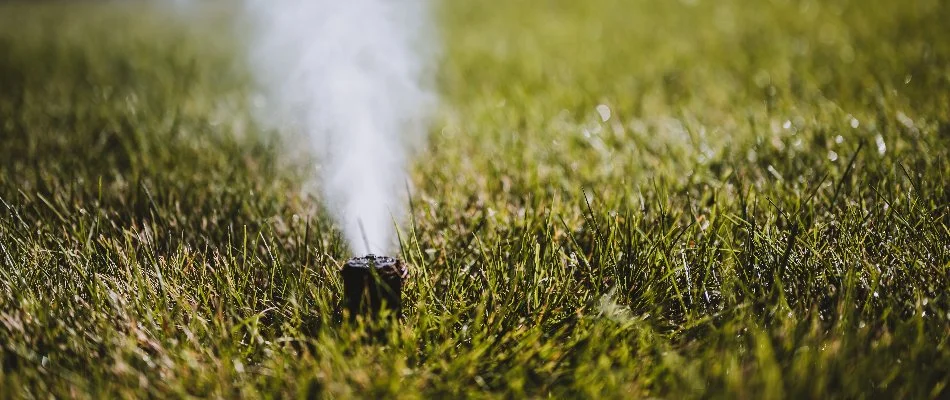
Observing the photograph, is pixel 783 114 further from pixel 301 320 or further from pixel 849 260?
pixel 301 320

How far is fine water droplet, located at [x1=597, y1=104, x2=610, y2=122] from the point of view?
2.39 metres

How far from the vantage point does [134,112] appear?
2.39m

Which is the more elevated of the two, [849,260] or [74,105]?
[74,105]

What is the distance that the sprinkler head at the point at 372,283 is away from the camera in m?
1.11

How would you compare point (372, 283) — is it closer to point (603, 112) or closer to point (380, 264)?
point (380, 264)

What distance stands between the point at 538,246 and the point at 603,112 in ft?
4.21

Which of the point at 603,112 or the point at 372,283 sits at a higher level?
the point at 603,112

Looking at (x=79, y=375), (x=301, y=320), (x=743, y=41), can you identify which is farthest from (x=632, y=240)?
(x=743, y=41)

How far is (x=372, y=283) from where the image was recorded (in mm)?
1123

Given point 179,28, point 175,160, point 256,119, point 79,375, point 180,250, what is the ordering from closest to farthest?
point 79,375, point 180,250, point 175,160, point 256,119, point 179,28

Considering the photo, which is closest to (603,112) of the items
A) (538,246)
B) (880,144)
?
(880,144)

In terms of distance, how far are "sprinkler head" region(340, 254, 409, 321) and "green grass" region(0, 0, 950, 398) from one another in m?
0.06

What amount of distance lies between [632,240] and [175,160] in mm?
1412

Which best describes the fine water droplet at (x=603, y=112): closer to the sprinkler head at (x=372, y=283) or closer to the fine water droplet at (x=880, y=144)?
the fine water droplet at (x=880, y=144)
